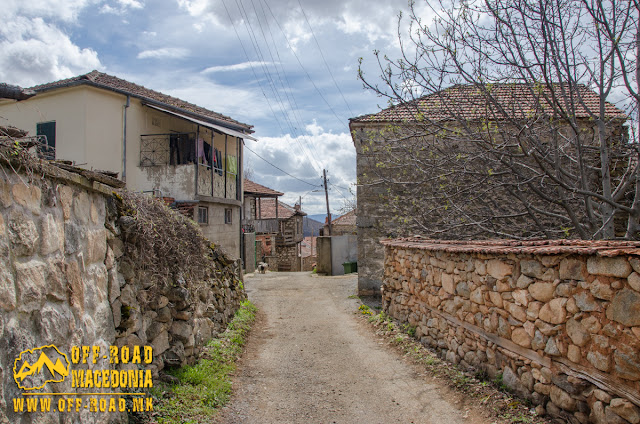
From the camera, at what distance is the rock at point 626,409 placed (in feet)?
10.5

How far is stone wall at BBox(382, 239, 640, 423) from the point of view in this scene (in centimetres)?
331

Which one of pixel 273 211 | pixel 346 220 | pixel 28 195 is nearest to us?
pixel 28 195

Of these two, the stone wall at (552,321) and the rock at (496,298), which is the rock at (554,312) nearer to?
the stone wall at (552,321)

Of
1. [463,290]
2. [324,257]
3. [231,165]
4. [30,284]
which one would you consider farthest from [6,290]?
[324,257]

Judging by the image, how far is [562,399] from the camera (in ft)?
12.8

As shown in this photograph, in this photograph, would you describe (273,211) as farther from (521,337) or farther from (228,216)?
(521,337)

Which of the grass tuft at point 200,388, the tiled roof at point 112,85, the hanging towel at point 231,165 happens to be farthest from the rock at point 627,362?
the hanging towel at point 231,165

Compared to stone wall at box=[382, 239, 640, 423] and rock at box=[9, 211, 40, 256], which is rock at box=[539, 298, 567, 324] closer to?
stone wall at box=[382, 239, 640, 423]

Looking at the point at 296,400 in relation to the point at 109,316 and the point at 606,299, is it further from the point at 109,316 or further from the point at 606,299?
the point at 606,299

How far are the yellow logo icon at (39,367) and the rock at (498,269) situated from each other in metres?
4.14

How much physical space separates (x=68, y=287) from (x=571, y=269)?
3.96 m

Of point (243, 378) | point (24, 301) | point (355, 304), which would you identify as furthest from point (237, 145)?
point (24, 301)

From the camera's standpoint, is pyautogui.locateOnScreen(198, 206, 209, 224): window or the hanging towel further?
the hanging towel

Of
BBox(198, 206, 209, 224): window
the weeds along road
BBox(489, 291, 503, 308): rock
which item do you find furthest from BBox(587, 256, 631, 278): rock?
BBox(198, 206, 209, 224): window
